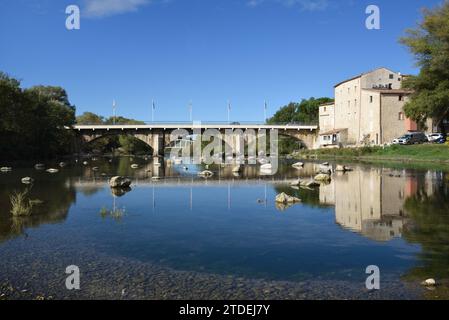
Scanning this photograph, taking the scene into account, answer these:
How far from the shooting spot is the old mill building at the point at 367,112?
9206cm

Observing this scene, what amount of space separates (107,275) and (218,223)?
8.10 m

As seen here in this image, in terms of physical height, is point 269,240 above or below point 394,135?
below

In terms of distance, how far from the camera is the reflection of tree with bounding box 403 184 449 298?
438 inches

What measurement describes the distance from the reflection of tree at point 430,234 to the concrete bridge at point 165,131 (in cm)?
8551

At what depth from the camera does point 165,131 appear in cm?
11600

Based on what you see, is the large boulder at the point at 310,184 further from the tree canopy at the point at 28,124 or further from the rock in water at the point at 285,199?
the tree canopy at the point at 28,124

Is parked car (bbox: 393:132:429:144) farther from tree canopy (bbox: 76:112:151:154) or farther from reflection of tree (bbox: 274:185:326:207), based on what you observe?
tree canopy (bbox: 76:112:151:154)

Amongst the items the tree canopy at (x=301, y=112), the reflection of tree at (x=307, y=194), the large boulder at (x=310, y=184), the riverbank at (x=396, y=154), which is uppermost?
the tree canopy at (x=301, y=112)

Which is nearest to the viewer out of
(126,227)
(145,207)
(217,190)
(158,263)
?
(158,263)

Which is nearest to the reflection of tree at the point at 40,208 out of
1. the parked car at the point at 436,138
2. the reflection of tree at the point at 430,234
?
the reflection of tree at the point at 430,234

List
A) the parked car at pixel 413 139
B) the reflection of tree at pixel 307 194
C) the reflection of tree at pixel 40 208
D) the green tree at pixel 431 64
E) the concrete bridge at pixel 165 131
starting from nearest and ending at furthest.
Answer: the reflection of tree at pixel 40 208, the reflection of tree at pixel 307 194, the green tree at pixel 431 64, the parked car at pixel 413 139, the concrete bridge at pixel 165 131
